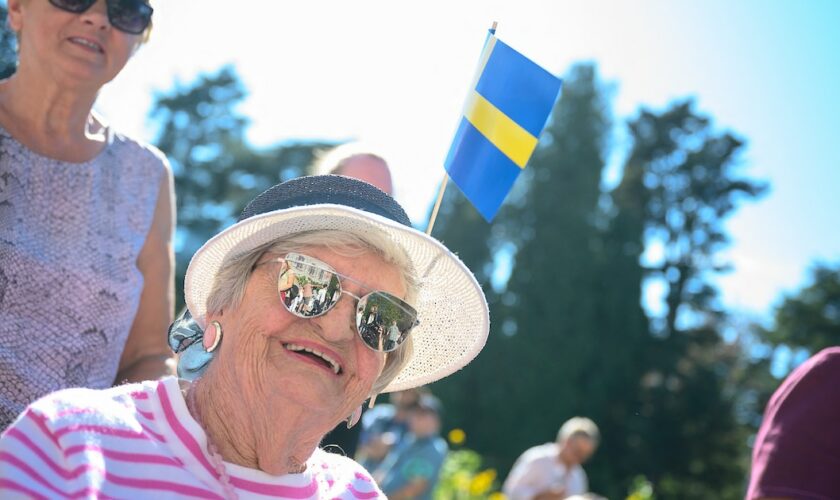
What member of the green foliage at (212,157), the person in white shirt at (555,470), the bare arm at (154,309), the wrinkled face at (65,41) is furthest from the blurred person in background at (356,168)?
the green foliage at (212,157)

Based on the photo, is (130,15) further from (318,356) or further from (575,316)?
(575,316)

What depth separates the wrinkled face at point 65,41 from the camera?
8.57 ft

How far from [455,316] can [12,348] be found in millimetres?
1234

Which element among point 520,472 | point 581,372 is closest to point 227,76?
point 581,372

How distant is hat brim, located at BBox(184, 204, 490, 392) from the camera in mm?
2188

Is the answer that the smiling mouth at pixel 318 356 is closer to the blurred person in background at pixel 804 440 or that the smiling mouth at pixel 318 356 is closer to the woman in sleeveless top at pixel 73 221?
the woman in sleeveless top at pixel 73 221

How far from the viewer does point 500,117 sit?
3068 millimetres

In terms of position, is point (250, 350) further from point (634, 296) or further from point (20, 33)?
point (634, 296)

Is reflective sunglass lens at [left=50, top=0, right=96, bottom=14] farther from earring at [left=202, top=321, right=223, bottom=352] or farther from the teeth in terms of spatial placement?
earring at [left=202, top=321, right=223, bottom=352]

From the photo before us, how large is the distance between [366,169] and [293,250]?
1.25 meters

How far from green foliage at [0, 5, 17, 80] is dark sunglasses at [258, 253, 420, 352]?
136cm

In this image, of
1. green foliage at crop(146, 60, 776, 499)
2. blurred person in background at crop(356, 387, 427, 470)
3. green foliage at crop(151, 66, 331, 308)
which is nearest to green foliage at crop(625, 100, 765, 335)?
green foliage at crop(146, 60, 776, 499)

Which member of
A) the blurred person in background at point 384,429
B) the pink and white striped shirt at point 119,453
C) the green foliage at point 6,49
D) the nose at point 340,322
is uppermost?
the green foliage at point 6,49

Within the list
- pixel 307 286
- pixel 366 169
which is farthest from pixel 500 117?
pixel 307 286
